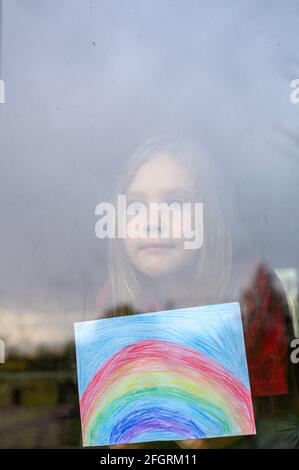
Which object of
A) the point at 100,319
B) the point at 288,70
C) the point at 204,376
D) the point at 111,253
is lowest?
the point at 204,376

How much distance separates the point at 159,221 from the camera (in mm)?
1530

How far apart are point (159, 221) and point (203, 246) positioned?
0.44ft

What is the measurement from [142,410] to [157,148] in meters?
0.69

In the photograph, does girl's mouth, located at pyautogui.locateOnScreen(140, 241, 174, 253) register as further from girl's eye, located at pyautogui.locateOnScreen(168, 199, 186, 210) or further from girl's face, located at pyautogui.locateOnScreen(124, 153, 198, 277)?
girl's eye, located at pyautogui.locateOnScreen(168, 199, 186, 210)

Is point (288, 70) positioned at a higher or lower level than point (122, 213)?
higher

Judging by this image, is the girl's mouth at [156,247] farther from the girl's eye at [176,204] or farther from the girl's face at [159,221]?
the girl's eye at [176,204]

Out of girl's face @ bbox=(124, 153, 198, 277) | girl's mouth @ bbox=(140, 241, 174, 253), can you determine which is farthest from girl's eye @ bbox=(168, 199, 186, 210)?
girl's mouth @ bbox=(140, 241, 174, 253)

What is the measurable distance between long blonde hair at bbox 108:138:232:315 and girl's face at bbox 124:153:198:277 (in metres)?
0.02

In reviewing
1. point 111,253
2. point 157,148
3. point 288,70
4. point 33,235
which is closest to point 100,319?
point 111,253

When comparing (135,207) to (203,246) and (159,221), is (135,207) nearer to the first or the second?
(159,221)

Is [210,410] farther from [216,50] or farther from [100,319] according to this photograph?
[216,50]

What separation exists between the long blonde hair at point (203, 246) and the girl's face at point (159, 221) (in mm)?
17

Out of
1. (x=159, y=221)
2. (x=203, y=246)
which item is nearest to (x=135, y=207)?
(x=159, y=221)

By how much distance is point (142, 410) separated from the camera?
1457mm
